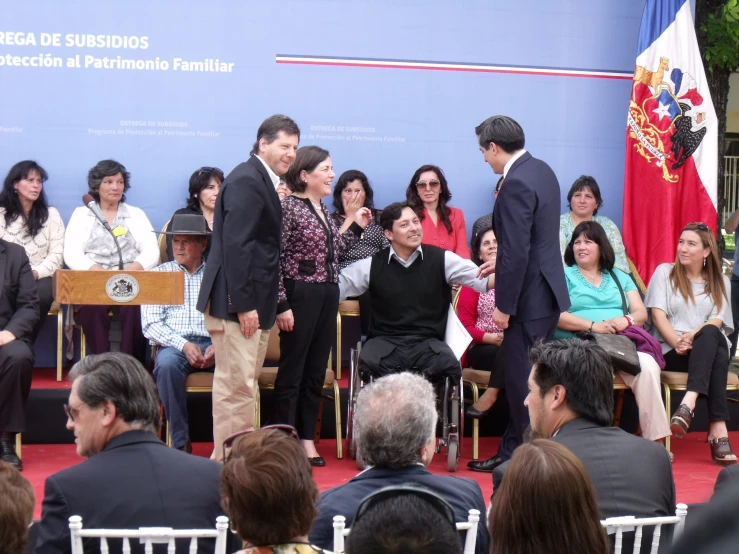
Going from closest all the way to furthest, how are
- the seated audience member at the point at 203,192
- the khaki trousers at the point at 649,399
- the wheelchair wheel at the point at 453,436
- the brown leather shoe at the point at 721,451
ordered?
1. the wheelchair wheel at the point at 453,436
2. the khaki trousers at the point at 649,399
3. the brown leather shoe at the point at 721,451
4. the seated audience member at the point at 203,192

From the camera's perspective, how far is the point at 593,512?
176 cm

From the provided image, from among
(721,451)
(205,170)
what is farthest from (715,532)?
(205,170)

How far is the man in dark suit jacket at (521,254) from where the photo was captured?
4508 millimetres

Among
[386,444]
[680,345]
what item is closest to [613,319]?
[680,345]

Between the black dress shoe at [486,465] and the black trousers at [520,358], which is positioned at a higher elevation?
the black trousers at [520,358]

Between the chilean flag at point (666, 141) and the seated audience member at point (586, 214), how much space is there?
290 millimetres

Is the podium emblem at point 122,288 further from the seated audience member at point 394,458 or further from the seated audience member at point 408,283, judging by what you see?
the seated audience member at point 394,458

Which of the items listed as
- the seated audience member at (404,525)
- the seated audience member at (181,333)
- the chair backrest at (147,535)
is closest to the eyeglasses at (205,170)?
the seated audience member at (181,333)

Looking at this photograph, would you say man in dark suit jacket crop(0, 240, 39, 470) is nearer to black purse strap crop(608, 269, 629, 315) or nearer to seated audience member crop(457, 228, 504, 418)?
seated audience member crop(457, 228, 504, 418)

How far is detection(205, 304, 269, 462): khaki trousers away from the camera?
432 centimetres

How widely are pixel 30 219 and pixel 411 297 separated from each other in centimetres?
239

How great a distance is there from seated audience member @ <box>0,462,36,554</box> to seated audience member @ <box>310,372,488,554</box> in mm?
672

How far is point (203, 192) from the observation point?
5875mm

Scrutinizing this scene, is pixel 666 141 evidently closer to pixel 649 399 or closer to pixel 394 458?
pixel 649 399
